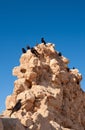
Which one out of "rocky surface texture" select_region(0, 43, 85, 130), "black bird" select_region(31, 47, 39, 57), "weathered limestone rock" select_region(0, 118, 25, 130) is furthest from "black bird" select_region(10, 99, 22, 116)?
"weathered limestone rock" select_region(0, 118, 25, 130)

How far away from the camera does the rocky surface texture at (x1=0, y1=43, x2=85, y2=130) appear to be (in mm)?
34844

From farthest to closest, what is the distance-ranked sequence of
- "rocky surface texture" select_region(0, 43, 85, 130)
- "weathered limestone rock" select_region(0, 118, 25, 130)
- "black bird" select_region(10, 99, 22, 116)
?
"rocky surface texture" select_region(0, 43, 85, 130)
"black bird" select_region(10, 99, 22, 116)
"weathered limestone rock" select_region(0, 118, 25, 130)

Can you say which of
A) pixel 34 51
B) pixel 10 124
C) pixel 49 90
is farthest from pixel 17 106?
pixel 10 124

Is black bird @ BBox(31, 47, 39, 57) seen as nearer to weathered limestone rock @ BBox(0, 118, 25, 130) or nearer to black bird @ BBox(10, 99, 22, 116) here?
black bird @ BBox(10, 99, 22, 116)

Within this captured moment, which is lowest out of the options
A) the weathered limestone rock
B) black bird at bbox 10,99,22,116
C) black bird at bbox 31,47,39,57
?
the weathered limestone rock

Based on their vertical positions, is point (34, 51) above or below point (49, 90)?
above

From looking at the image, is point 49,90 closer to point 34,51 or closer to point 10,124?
point 34,51

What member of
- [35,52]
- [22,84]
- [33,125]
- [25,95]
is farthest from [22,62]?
[33,125]

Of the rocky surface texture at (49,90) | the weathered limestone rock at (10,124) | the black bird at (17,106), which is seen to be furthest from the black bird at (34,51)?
the weathered limestone rock at (10,124)

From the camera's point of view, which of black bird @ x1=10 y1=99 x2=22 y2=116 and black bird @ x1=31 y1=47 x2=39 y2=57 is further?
black bird @ x1=31 y1=47 x2=39 y2=57

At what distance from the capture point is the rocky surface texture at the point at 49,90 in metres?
34.8

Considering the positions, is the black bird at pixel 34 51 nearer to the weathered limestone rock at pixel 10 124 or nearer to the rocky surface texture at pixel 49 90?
the rocky surface texture at pixel 49 90

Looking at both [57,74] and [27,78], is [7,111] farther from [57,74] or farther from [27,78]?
[57,74]

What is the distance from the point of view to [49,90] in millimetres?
37438
